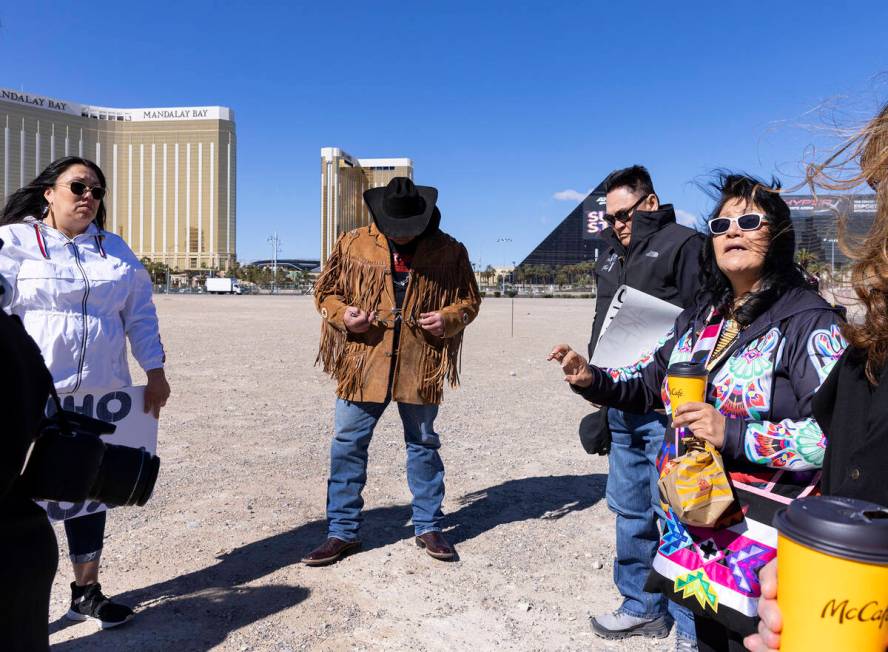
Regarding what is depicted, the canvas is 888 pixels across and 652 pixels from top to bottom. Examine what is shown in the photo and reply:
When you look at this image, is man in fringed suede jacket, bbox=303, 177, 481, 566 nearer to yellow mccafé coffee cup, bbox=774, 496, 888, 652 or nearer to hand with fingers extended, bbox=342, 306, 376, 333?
hand with fingers extended, bbox=342, 306, 376, 333

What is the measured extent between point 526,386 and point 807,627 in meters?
8.76

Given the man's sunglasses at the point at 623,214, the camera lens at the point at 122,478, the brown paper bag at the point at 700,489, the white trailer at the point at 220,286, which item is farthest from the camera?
the white trailer at the point at 220,286

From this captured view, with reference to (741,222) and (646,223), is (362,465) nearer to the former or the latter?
(646,223)

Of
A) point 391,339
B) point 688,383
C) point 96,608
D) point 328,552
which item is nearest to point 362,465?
point 328,552

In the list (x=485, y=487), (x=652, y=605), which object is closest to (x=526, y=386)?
(x=485, y=487)

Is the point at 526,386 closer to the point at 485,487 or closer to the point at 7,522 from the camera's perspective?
the point at 485,487

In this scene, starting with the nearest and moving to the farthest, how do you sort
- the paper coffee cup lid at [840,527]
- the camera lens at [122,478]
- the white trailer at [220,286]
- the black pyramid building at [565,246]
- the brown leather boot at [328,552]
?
the paper coffee cup lid at [840,527] < the camera lens at [122,478] < the brown leather boot at [328,552] < the white trailer at [220,286] < the black pyramid building at [565,246]

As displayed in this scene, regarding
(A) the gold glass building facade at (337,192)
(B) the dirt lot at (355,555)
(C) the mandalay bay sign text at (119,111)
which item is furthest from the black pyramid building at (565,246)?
(B) the dirt lot at (355,555)

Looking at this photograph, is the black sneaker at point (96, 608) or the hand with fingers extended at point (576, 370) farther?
the black sneaker at point (96, 608)

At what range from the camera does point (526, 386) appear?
9.65m

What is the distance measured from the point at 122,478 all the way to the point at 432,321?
2.33m

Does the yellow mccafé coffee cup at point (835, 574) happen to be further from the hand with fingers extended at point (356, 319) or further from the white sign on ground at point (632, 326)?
the hand with fingers extended at point (356, 319)

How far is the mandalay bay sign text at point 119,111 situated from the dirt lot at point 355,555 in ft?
451

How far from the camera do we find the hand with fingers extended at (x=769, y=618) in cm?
103
